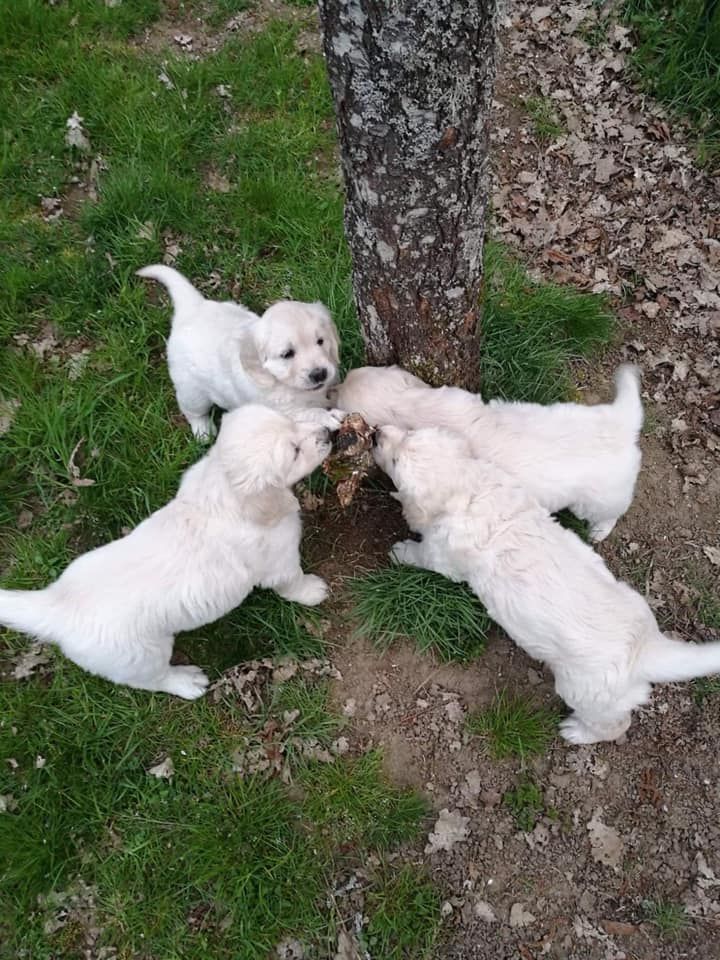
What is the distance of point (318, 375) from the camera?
3178mm

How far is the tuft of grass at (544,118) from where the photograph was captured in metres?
4.79

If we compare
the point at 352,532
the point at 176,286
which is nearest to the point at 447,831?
the point at 352,532

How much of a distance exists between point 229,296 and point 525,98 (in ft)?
9.02

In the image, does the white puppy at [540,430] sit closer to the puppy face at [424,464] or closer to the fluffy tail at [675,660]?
the puppy face at [424,464]

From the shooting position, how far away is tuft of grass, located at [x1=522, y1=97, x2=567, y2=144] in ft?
15.7

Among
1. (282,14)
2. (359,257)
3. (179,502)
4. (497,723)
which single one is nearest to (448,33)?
(359,257)

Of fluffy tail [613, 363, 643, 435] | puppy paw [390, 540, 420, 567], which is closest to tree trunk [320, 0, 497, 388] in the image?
fluffy tail [613, 363, 643, 435]

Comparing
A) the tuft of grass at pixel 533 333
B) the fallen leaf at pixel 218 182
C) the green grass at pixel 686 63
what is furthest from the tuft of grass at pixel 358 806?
the green grass at pixel 686 63

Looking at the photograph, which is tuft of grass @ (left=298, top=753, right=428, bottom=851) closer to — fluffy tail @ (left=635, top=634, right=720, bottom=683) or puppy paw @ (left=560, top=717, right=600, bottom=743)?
puppy paw @ (left=560, top=717, right=600, bottom=743)

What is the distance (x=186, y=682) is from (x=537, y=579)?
1699mm

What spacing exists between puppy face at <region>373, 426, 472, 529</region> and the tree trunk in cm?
58

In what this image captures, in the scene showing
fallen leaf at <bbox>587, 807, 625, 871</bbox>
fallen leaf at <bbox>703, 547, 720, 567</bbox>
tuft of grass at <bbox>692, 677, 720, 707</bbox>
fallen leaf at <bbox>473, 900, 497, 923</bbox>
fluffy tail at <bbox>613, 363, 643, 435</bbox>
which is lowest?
fallen leaf at <bbox>473, 900, 497, 923</bbox>

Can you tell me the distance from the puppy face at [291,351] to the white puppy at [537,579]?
540 millimetres

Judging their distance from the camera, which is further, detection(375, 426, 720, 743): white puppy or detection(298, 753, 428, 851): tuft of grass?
detection(298, 753, 428, 851): tuft of grass
